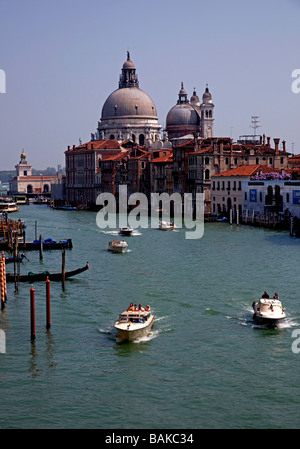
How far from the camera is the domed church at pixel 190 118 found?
116000 millimetres

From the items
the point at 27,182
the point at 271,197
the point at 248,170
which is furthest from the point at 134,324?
the point at 27,182

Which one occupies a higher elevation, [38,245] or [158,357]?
[38,245]

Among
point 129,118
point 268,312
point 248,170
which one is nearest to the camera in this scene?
point 268,312

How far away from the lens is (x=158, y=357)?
1939 cm

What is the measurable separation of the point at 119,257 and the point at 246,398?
23.7m

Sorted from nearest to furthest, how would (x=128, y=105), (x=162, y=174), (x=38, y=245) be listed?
(x=38, y=245)
(x=162, y=174)
(x=128, y=105)

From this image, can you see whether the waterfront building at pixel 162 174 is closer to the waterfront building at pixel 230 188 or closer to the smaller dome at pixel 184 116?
the waterfront building at pixel 230 188

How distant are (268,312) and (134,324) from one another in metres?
4.02

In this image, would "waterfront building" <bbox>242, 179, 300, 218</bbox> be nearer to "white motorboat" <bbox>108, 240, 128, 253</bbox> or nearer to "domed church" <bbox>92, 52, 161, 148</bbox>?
"white motorboat" <bbox>108, 240, 128, 253</bbox>

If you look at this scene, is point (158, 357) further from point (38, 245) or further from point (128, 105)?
point (128, 105)

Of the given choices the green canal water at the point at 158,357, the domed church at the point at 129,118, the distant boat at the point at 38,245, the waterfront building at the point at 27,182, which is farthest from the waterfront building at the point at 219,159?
the waterfront building at the point at 27,182

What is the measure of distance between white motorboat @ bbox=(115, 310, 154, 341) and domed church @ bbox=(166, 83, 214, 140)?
9421cm

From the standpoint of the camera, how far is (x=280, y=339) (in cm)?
2102

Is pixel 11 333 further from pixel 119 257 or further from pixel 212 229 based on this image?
pixel 212 229
